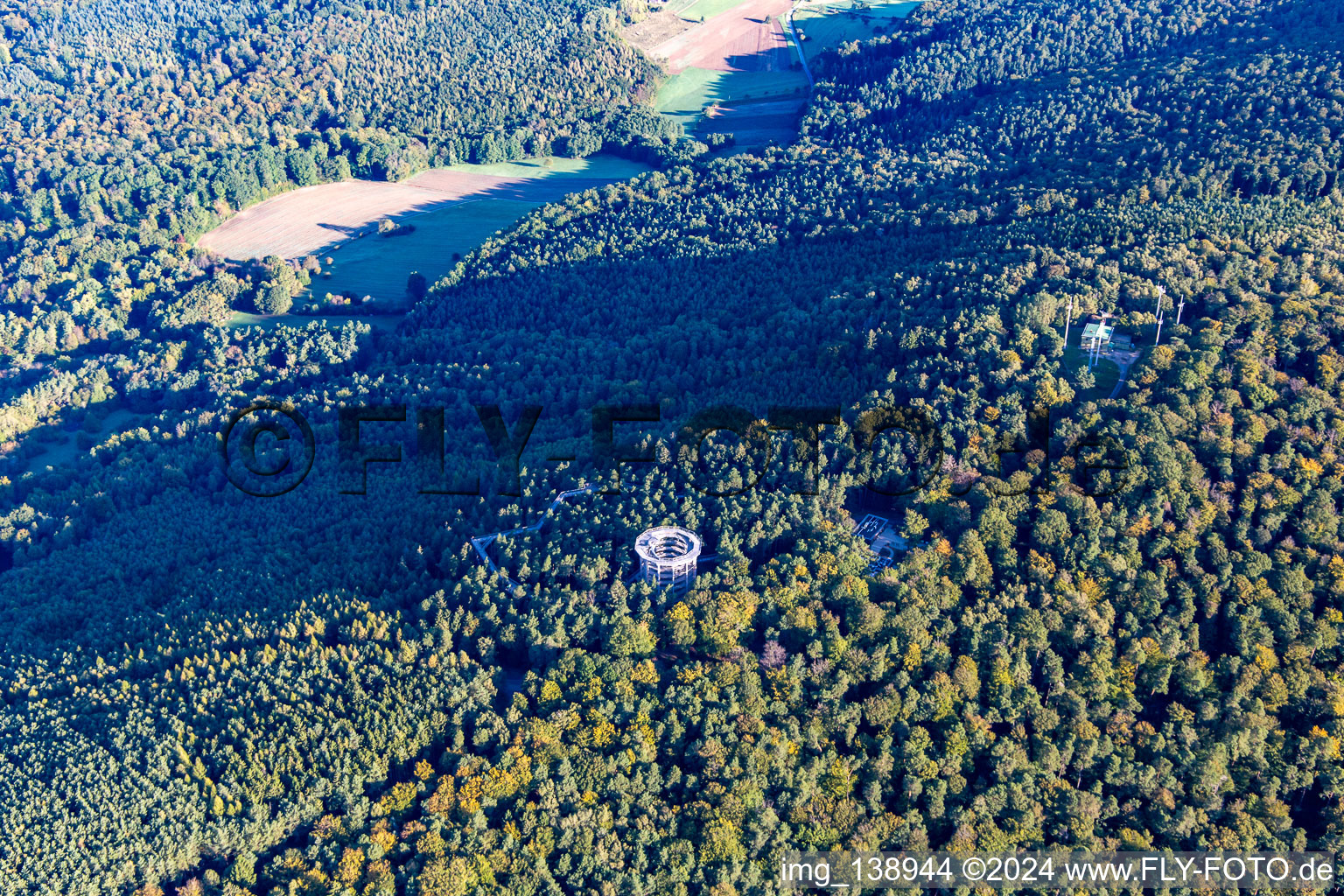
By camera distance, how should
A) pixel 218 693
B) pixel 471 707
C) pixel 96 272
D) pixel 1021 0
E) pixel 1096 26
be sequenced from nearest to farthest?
pixel 471 707
pixel 218 693
pixel 96 272
pixel 1096 26
pixel 1021 0

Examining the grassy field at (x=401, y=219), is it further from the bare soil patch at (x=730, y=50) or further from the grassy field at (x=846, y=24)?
the grassy field at (x=846, y=24)

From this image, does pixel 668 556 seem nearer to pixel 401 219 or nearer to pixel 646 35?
pixel 401 219

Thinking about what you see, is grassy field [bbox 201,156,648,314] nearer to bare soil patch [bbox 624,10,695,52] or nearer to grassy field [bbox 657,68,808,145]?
grassy field [bbox 657,68,808,145]

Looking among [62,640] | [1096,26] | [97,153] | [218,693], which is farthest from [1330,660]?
[97,153]

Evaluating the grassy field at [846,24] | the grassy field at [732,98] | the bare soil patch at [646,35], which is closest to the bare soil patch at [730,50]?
the bare soil patch at [646,35]

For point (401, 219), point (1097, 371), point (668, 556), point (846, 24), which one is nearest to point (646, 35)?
point (846, 24)

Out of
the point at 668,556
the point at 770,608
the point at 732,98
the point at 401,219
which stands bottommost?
the point at 770,608

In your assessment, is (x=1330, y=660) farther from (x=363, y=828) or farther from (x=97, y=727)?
(x=97, y=727)
